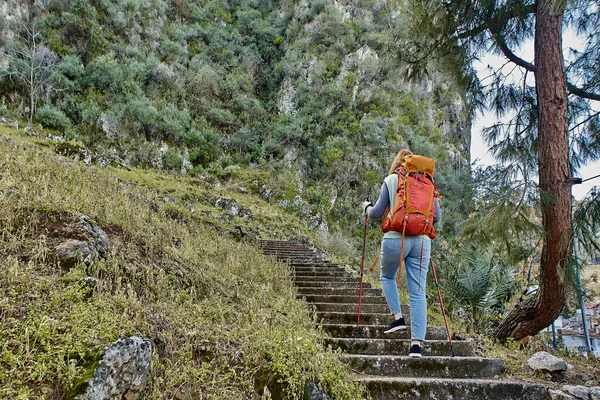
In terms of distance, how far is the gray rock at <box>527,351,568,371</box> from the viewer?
3429 mm

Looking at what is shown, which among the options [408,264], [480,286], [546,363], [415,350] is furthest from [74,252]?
[480,286]

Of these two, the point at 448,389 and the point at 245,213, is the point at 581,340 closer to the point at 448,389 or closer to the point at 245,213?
the point at 245,213

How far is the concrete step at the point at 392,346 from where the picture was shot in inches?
133

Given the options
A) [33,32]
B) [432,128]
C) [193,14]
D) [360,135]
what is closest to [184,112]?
[33,32]

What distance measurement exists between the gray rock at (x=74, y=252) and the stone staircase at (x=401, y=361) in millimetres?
2204

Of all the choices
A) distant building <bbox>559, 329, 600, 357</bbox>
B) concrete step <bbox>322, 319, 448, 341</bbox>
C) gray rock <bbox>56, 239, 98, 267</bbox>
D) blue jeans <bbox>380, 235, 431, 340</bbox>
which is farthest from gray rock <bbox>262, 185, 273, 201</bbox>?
gray rock <bbox>56, 239, 98, 267</bbox>

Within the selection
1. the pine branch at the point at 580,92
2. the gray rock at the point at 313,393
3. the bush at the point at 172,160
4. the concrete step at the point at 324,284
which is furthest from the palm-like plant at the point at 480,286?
the bush at the point at 172,160

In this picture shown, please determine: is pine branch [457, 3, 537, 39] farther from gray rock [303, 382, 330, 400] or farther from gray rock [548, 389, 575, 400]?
gray rock [303, 382, 330, 400]

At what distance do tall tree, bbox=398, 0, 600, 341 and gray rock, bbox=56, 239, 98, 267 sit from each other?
4.74m

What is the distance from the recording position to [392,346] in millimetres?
3424

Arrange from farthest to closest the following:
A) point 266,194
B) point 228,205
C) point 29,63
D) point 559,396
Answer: point 266,194 → point 29,63 → point 228,205 → point 559,396

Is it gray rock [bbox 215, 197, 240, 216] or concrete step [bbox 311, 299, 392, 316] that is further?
gray rock [bbox 215, 197, 240, 216]

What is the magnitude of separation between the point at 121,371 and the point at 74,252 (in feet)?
4.50

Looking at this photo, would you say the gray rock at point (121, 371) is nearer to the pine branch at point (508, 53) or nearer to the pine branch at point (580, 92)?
the pine branch at point (508, 53)
